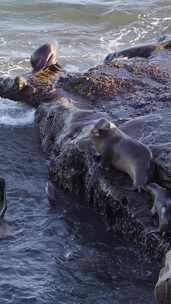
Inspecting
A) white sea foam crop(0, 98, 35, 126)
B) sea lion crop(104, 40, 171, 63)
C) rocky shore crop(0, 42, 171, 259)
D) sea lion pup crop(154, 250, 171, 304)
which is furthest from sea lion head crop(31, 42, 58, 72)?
sea lion pup crop(154, 250, 171, 304)

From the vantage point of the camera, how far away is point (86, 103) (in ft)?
37.7

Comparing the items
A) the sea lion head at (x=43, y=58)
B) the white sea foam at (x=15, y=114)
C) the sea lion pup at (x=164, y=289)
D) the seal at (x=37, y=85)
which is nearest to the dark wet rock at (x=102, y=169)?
the seal at (x=37, y=85)

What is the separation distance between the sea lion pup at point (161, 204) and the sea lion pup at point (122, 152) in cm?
18

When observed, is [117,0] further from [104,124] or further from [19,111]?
[104,124]

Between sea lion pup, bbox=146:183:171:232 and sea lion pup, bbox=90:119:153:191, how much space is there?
185 millimetres

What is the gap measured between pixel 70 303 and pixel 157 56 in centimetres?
683

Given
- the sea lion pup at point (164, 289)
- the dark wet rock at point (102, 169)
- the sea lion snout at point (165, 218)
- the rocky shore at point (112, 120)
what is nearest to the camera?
the sea lion pup at point (164, 289)

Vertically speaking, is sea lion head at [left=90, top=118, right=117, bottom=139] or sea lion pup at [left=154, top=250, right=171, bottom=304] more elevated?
sea lion head at [left=90, top=118, right=117, bottom=139]

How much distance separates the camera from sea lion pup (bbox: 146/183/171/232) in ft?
26.0

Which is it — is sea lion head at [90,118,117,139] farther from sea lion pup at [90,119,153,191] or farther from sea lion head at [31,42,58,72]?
sea lion head at [31,42,58,72]

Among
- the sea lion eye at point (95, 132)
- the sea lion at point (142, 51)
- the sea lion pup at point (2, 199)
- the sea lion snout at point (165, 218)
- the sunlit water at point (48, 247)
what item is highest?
the sea lion eye at point (95, 132)

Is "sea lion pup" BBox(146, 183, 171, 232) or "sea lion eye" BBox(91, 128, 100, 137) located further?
"sea lion eye" BBox(91, 128, 100, 137)

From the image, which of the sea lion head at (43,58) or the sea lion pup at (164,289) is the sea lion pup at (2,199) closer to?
the sea lion pup at (164,289)

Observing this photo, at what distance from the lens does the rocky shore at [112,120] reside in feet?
28.2
